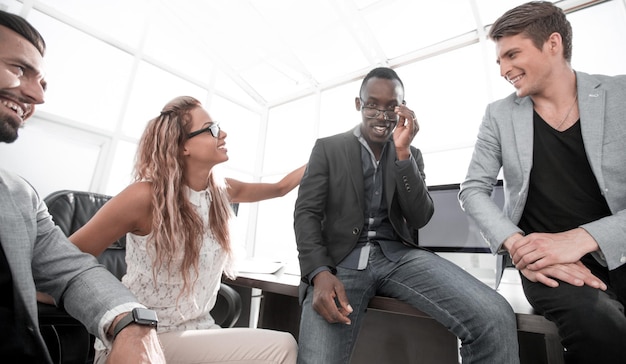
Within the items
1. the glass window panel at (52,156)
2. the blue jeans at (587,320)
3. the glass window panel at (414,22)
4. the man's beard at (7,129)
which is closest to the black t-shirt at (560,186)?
the blue jeans at (587,320)

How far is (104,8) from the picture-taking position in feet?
11.3

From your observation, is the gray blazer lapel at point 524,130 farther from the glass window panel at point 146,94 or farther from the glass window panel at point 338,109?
the glass window panel at point 146,94

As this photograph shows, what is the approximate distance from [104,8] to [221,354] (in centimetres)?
420

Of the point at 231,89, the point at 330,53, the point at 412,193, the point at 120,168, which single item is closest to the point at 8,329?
the point at 412,193

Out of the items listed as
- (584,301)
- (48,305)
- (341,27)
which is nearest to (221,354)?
(48,305)

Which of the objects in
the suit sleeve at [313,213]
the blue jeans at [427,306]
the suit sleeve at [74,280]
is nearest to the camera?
the suit sleeve at [74,280]

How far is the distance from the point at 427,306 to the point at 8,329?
1.16 metres

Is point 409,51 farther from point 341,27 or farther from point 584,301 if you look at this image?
point 584,301

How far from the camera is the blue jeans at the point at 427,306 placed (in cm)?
87

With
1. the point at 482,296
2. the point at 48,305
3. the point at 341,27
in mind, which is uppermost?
the point at 341,27

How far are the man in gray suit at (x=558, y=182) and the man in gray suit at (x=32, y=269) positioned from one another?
3.63ft

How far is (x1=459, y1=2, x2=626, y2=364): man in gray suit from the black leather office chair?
4.28 feet

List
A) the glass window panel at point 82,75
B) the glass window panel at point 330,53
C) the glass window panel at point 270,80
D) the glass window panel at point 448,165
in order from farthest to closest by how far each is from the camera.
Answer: the glass window panel at point 270,80 → the glass window panel at point 330,53 → the glass window panel at point 448,165 → the glass window panel at point 82,75

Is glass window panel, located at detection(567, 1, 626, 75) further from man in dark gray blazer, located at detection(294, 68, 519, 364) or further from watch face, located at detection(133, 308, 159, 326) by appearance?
watch face, located at detection(133, 308, 159, 326)
